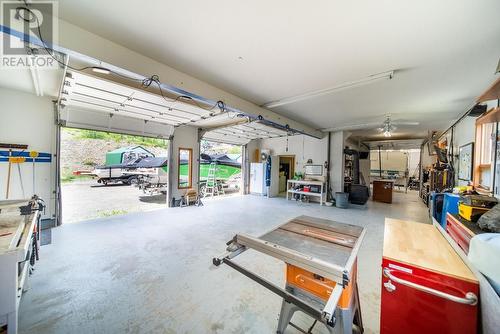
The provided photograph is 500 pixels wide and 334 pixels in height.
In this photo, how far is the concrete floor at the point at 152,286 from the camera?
5.53ft

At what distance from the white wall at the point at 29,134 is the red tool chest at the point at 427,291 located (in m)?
6.09

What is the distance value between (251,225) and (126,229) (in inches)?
109

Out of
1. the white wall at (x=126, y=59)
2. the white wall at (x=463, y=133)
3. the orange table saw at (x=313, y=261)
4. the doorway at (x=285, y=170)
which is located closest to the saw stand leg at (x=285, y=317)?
the orange table saw at (x=313, y=261)

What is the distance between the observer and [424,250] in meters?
1.24

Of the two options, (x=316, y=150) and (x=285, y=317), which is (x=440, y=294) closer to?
(x=285, y=317)

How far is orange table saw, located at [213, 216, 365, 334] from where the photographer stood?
0.97 meters

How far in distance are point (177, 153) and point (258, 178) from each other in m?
3.97

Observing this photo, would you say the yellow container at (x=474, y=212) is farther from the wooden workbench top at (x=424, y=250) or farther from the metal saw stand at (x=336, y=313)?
the metal saw stand at (x=336, y=313)

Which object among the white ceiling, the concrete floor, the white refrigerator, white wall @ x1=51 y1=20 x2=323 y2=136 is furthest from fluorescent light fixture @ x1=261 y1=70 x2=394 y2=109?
the white refrigerator

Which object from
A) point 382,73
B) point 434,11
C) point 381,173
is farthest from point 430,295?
point 381,173

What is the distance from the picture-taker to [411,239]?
1.40m

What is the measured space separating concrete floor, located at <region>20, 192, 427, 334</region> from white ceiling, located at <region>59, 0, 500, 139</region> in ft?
8.20

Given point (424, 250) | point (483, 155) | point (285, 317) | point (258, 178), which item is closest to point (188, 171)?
point (258, 178)

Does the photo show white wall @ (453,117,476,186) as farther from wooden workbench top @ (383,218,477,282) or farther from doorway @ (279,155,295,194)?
doorway @ (279,155,295,194)
